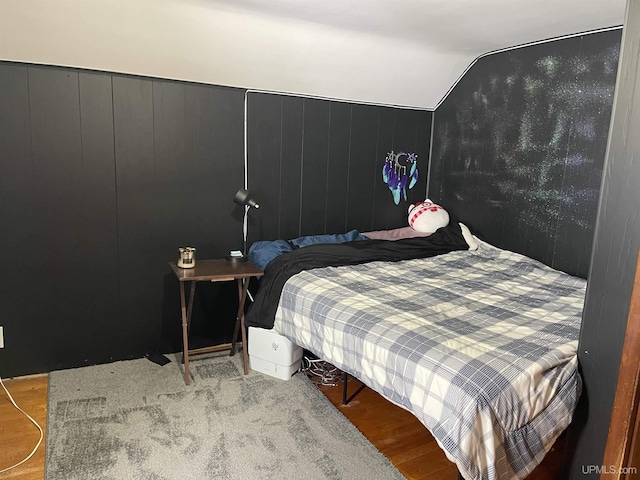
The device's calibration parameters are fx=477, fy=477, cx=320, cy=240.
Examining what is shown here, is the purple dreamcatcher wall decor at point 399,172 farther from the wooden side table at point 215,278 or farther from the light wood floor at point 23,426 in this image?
the light wood floor at point 23,426

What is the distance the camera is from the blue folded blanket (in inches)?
121

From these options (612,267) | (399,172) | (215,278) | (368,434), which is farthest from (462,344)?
(399,172)

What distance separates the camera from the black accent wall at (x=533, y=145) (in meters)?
2.86

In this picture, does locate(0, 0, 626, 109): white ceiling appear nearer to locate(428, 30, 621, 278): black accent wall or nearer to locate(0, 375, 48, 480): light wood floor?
locate(428, 30, 621, 278): black accent wall

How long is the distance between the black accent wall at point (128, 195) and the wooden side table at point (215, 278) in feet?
0.86

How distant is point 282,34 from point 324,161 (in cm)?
101

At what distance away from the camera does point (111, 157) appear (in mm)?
2807

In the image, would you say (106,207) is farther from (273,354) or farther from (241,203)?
(273,354)

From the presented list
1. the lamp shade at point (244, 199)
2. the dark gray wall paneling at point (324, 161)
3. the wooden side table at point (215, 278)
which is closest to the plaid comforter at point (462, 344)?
the wooden side table at point (215, 278)

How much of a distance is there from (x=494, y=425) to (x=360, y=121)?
2.56 m

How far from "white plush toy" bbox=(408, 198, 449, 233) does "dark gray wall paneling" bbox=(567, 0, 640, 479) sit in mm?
2015

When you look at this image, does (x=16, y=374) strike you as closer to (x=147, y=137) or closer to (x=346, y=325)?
(x=147, y=137)

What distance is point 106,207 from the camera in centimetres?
284

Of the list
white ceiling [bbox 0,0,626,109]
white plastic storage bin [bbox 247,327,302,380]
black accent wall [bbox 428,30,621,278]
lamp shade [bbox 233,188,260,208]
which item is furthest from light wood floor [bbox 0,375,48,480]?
black accent wall [bbox 428,30,621,278]
